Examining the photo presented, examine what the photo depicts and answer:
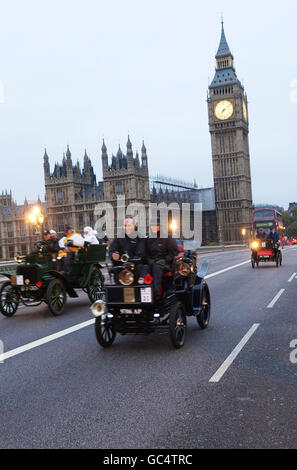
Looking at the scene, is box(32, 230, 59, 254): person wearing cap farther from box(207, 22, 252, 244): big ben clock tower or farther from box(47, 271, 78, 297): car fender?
box(207, 22, 252, 244): big ben clock tower

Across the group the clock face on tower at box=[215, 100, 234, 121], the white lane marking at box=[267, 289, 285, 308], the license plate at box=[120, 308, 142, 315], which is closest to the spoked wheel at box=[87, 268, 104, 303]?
the white lane marking at box=[267, 289, 285, 308]

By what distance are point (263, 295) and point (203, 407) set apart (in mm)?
8410

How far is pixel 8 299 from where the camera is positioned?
1158 cm

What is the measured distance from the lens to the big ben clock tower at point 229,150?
109438mm

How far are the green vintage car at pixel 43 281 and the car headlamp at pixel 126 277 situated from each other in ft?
13.1

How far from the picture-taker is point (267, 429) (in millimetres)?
4277

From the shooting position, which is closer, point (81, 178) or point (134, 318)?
point (134, 318)

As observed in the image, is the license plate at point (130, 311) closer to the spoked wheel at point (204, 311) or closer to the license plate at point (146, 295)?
the license plate at point (146, 295)

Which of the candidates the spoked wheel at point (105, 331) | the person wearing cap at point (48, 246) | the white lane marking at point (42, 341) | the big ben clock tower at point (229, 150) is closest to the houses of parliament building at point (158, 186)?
the big ben clock tower at point (229, 150)

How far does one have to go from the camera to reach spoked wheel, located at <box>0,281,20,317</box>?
11.3m

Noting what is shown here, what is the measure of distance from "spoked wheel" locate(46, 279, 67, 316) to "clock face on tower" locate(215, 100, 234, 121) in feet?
342

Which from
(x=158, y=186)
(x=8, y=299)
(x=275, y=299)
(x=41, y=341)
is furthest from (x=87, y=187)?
(x=41, y=341)
